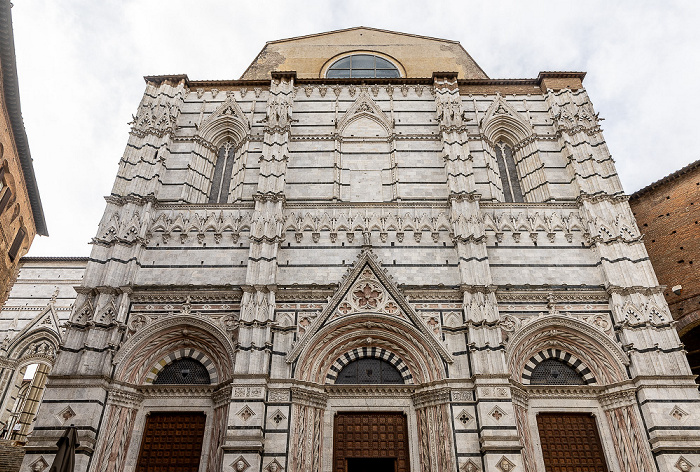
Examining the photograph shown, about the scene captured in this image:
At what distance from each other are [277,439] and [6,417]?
13732mm

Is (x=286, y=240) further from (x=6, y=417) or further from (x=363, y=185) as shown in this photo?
(x=6, y=417)

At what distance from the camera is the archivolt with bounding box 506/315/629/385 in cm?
1227

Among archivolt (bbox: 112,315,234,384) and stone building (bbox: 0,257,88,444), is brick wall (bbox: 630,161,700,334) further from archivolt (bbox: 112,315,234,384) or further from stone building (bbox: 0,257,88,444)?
stone building (bbox: 0,257,88,444)

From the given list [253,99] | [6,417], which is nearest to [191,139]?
[253,99]

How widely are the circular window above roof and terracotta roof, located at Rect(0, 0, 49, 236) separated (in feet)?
35.7

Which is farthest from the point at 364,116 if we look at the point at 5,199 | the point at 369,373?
the point at 5,199

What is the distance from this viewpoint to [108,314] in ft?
41.5

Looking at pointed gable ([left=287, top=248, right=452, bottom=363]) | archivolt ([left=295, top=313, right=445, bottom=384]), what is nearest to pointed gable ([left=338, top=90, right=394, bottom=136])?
pointed gable ([left=287, top=248, right=452, bottom=363])

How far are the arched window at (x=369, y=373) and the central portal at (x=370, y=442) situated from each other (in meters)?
0.79

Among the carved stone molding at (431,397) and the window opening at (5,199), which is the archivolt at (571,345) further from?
the window opening at (5,199)

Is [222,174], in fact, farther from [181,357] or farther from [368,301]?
[368,301]

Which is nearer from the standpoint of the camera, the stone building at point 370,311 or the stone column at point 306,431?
the stone column at point 306,431

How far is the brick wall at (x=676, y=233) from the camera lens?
50.9ft

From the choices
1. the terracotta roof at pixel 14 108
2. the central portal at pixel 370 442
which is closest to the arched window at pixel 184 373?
the central portal at pixel 370 442
